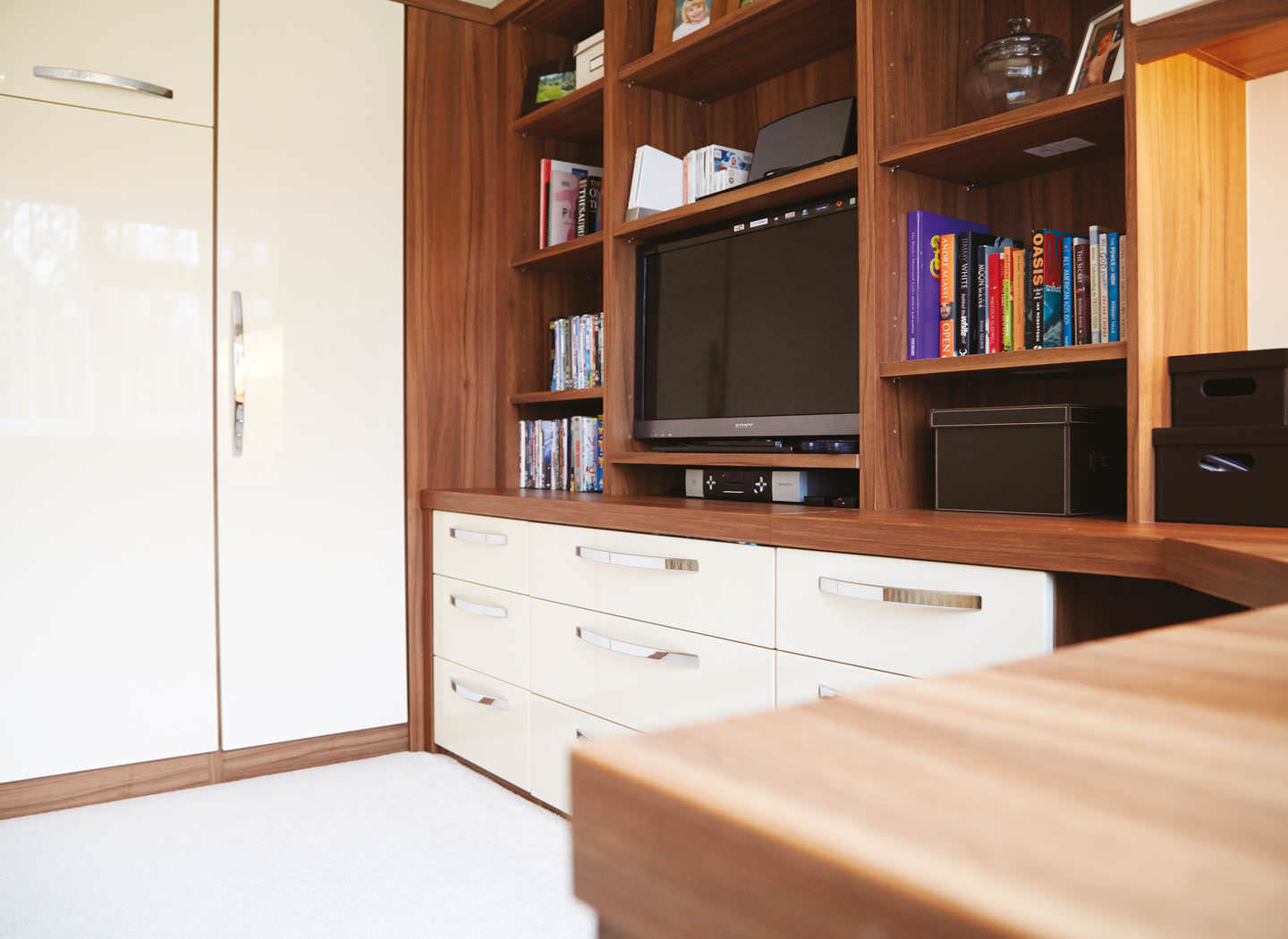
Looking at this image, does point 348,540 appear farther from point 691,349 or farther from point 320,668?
point 691,349

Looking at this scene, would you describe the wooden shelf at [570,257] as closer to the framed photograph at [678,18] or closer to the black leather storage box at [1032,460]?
the framed photograph at [678,18]

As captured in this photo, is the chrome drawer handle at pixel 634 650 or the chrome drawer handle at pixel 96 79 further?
the chrome drawer handle at pixel 96 79

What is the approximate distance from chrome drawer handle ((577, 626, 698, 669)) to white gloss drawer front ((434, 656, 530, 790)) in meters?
0.36

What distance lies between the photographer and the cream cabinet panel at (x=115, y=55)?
7.85 ft

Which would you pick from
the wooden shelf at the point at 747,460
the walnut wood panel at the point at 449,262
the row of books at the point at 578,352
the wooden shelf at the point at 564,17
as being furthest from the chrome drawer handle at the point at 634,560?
the wooden shelf at the point at 564,17

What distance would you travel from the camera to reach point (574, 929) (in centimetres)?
177

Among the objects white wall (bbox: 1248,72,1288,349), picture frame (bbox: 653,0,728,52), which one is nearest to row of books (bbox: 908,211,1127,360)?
white wall (bbox: 1248,72,1288,349)

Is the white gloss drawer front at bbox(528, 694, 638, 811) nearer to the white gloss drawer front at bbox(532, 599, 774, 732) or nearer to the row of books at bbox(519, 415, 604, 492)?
the white gloss drawer front at bbox(532, 599, 774, 732)

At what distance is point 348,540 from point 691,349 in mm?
1154

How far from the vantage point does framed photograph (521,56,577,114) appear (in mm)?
3010

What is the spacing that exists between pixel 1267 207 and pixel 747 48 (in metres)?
1.23

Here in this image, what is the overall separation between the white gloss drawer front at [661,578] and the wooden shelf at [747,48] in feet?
3.97

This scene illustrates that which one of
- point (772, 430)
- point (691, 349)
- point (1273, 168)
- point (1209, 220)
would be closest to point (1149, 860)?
point (1209, 220)

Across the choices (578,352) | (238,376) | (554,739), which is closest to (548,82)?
(578,352)
